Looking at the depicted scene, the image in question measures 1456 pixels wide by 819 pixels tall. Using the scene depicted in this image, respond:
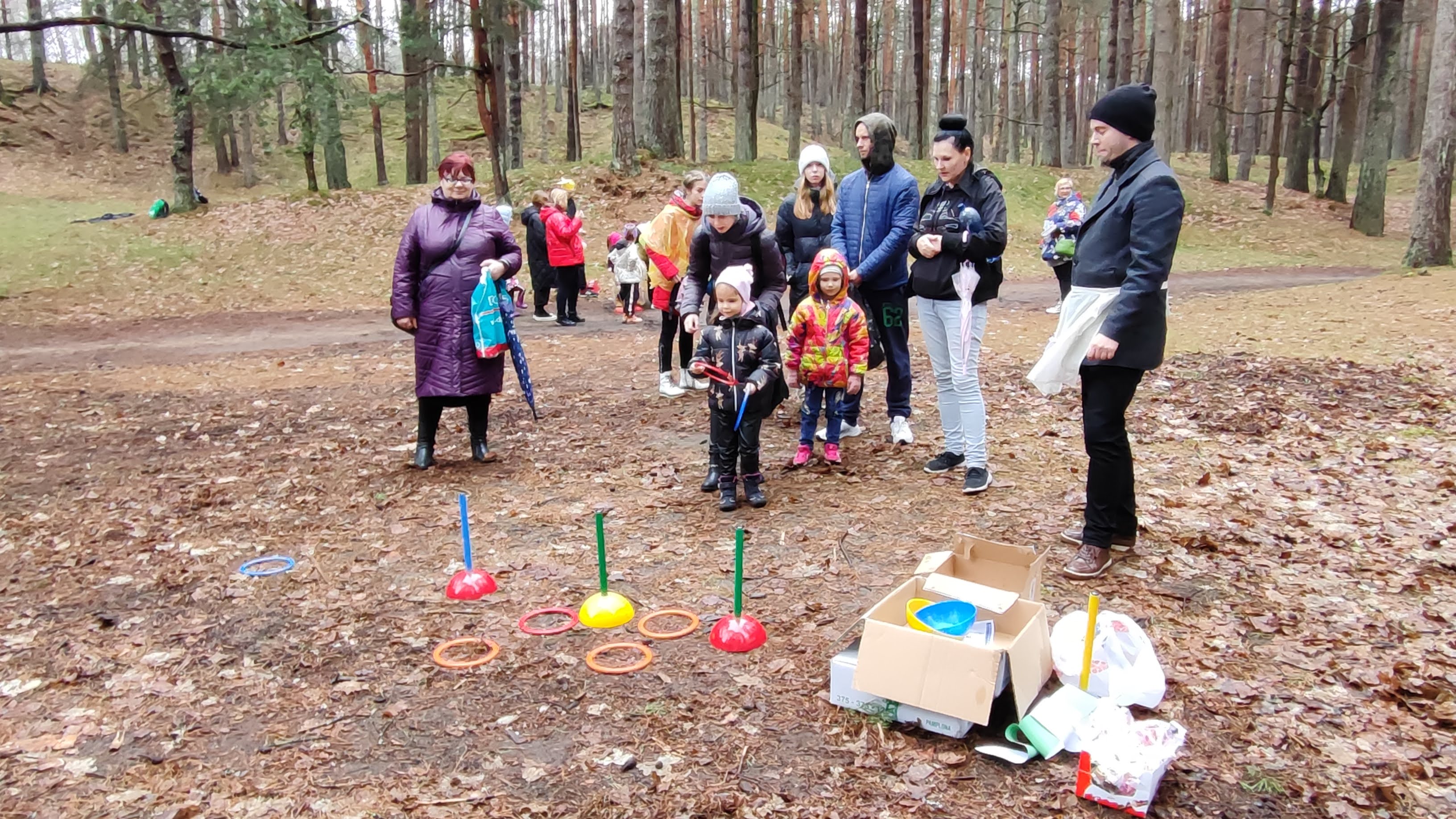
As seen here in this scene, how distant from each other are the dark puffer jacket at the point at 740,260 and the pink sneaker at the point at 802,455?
0.83 m

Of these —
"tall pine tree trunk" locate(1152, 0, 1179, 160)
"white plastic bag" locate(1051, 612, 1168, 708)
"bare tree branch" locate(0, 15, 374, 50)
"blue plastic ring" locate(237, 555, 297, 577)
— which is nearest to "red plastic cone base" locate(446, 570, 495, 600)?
"blue plastic ring" locate(237, 555, 297, 577)

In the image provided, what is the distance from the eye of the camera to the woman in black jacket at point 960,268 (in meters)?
5.24

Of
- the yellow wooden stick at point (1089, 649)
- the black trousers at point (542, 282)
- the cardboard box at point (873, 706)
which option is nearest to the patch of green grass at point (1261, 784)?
the yellow wooden stick at point (1089, 649)

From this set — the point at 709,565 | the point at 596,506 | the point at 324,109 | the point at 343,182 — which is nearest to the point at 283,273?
the point at 324,109

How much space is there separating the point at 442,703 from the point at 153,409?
6.66 m

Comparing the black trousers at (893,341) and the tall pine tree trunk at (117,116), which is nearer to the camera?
the black trousers at (893,341)

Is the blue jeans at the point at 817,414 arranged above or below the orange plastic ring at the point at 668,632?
above

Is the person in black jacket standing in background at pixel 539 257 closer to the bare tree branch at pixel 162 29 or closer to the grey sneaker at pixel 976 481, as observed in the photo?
the bare tree branch at pixel 162 29

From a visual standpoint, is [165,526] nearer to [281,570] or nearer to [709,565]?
[281,570]

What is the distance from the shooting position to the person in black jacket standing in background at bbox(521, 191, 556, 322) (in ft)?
42.2

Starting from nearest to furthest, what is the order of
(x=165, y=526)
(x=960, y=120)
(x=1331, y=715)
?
(x=1331, y=715)
(x=960, y=120)
(x=165, y=526)

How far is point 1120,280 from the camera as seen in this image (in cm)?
415

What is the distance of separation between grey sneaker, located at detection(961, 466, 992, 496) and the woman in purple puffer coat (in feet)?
10.4

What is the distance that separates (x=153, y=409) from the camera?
28.1 feet
